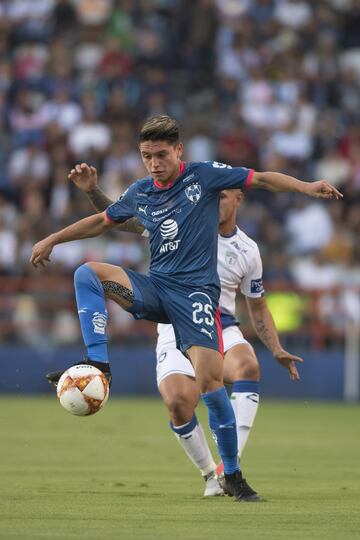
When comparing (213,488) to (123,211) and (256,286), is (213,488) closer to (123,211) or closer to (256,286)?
(256,286)

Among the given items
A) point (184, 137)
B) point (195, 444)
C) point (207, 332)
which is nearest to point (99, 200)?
point (207, 332)

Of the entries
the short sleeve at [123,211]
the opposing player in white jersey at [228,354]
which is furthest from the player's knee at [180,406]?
the short sleeve at [123,211]

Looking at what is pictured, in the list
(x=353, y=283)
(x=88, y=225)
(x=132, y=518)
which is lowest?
(x=353, y=283)

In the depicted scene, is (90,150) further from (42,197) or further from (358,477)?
(358,477)

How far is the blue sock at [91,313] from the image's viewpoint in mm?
8375

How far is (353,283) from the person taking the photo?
2091 centimetres

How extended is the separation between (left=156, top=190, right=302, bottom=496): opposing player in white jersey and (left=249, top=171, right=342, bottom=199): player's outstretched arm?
1.53 m

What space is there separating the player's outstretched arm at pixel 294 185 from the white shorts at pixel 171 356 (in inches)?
72.2

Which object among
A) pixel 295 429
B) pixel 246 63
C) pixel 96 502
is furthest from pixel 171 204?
pixel 246 63

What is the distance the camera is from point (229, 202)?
1021 centimetres

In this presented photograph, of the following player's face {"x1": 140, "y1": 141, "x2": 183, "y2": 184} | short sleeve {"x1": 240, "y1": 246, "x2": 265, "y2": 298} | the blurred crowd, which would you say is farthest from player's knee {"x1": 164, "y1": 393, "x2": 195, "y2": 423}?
the blurred crowd

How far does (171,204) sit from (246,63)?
16.2m

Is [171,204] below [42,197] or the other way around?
the other way around

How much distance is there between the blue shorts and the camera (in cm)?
865
